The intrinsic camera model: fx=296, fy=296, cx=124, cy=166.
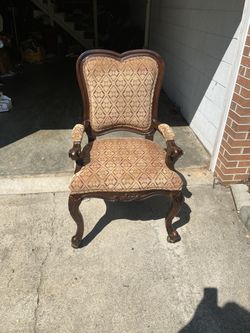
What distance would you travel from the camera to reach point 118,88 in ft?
6.84

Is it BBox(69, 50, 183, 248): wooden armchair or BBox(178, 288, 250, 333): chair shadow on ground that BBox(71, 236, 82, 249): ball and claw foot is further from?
BBox(178, 288, 250, 333): chair shadow on ground

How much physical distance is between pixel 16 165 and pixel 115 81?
1.31 metres

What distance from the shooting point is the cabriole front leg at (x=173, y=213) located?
1872mm

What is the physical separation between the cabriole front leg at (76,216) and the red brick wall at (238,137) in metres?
1.30

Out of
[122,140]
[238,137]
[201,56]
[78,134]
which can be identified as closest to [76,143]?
[78,134]

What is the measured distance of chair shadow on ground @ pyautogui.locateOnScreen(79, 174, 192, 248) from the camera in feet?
7.26

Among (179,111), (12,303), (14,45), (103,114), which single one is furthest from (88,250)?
(14,45)

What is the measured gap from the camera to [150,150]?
2.04 meters

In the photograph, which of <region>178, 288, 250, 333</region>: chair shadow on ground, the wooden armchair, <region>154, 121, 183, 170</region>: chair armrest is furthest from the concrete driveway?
<region>154, 121, 183, 170</region>: chair armrest

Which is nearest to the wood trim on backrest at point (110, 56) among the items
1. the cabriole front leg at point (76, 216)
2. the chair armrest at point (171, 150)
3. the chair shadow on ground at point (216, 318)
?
the chair armrest at point (171, 150)

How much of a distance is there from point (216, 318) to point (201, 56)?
2607 mm

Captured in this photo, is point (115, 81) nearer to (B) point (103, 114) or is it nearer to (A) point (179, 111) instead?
(B) point (103, 114)

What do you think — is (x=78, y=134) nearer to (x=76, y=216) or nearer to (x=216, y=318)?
(x=76, y=216)

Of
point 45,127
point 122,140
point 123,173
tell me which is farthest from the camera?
point 45,127
